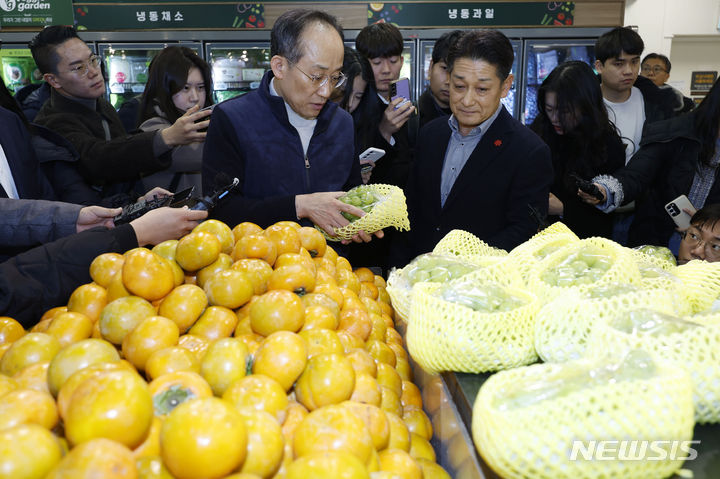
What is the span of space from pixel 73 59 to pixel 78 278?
1.94 m

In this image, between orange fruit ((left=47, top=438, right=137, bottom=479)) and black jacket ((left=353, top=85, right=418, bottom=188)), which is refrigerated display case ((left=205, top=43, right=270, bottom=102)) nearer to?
black jacket ((left=353, top=85, right=418, bottom=188))

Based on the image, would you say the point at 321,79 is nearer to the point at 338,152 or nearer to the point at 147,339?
the point at 338,152

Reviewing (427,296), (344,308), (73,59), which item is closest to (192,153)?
(73,59)

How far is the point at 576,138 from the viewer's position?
9.89ft

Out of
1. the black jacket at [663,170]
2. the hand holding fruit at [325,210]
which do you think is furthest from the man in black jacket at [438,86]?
the hand holding fruit at [325,210]

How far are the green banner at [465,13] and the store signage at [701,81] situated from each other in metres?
4.20

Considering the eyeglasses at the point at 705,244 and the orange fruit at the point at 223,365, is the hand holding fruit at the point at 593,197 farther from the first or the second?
the orange fruit at the point at 223,365

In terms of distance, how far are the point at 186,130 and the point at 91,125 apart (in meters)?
0.74

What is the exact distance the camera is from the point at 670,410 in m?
0.77

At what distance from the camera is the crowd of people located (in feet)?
6.27

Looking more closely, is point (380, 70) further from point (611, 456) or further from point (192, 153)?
point (611, 456)

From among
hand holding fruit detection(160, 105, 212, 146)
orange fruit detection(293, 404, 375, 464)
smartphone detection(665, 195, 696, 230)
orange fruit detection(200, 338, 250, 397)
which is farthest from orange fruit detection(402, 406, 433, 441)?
smartphone detection(665, 195, 696, 230)

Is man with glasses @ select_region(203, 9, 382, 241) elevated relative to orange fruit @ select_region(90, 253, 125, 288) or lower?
elevated

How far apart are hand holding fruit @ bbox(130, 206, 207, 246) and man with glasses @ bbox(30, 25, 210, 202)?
3.36 ft
